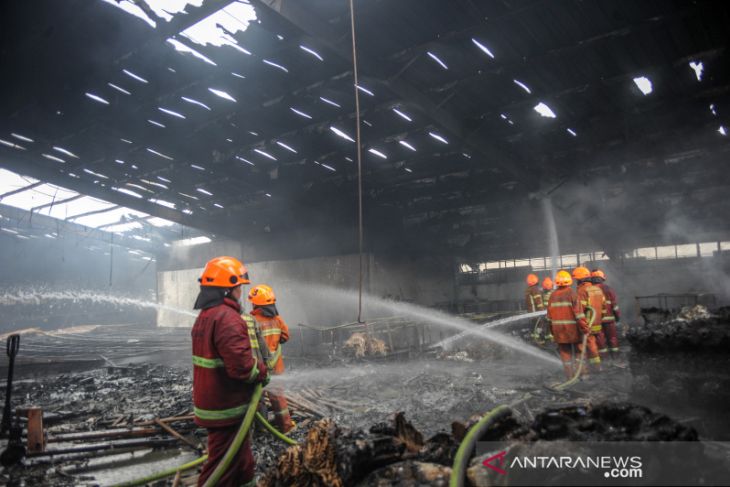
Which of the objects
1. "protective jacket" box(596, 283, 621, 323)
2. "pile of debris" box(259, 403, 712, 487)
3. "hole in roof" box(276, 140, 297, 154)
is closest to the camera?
"pile of debris" box(259, 403, 712, 487)

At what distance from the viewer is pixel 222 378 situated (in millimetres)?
2984

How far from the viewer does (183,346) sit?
14445 millimetres

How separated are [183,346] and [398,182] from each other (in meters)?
10.0

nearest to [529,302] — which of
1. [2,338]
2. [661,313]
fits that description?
[661,313]

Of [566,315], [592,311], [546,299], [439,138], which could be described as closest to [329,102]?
[439,138]

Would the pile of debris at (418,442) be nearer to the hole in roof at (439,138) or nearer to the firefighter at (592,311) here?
the firefighter at (592,311)

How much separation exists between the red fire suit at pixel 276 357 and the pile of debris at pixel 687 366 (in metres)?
4.83

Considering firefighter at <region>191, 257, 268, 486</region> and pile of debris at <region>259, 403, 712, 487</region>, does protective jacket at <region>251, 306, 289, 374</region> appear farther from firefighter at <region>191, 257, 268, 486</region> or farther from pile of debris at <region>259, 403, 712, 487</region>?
pile of debris at <region>259, 403, 712, 487</region>

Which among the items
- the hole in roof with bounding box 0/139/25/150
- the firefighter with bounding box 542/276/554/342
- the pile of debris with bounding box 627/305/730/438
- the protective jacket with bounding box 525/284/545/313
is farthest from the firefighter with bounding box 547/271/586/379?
the hole in roof with bounding box 0/139/25/150

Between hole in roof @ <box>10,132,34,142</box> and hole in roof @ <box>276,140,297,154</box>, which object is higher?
hole in roof @ <box>10,132,34,142</box>

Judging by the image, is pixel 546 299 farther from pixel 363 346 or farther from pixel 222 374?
pixel 222 374

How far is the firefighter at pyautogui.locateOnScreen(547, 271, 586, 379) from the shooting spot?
6660mm

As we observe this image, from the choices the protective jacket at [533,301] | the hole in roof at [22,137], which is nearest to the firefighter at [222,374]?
the hole in roof at [22,137]

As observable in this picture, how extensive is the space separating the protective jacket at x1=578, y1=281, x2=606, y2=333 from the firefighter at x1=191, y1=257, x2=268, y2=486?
6474 mm
